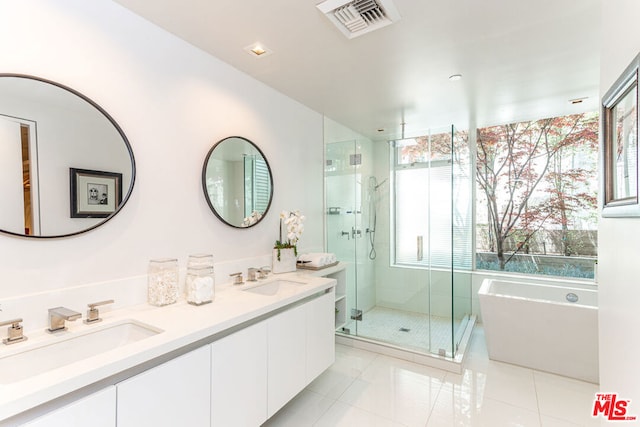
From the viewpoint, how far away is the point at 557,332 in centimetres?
267

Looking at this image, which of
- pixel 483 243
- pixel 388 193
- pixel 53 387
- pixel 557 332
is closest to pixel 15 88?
pixel 53 387

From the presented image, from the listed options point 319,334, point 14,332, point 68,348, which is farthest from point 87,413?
point 319,334

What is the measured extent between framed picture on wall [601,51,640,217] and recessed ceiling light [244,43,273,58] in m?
1.91

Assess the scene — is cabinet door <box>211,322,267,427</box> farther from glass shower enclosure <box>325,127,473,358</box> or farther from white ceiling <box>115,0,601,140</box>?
white ceiling <box>115,0,601,140</box>

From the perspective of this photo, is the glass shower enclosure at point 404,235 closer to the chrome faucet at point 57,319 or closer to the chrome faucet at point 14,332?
the chrome faucet at point 57,319

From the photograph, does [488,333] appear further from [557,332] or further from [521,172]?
[521,172]

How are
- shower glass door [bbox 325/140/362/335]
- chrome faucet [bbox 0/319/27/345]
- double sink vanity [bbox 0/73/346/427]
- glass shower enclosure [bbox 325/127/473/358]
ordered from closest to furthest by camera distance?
double sink vanity [bbox 0/73/346/427], chrome faucet [bbox 0/319/27/345], glass shower enclosure [bbox 325/127/473/358], shower glass door [bbox 325/140/362/335]

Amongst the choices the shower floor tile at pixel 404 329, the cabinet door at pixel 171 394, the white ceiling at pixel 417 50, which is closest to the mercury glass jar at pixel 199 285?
the cabinet door at pixel 171 394

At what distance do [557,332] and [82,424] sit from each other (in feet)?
11.1

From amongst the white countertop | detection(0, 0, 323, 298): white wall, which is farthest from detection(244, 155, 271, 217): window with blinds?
the white countertop

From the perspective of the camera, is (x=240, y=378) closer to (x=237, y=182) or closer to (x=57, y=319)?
(x=57, y=319)

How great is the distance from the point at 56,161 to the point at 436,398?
293 cm

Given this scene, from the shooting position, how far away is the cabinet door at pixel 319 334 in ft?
7.03

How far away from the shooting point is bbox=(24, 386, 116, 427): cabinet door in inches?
36.4
